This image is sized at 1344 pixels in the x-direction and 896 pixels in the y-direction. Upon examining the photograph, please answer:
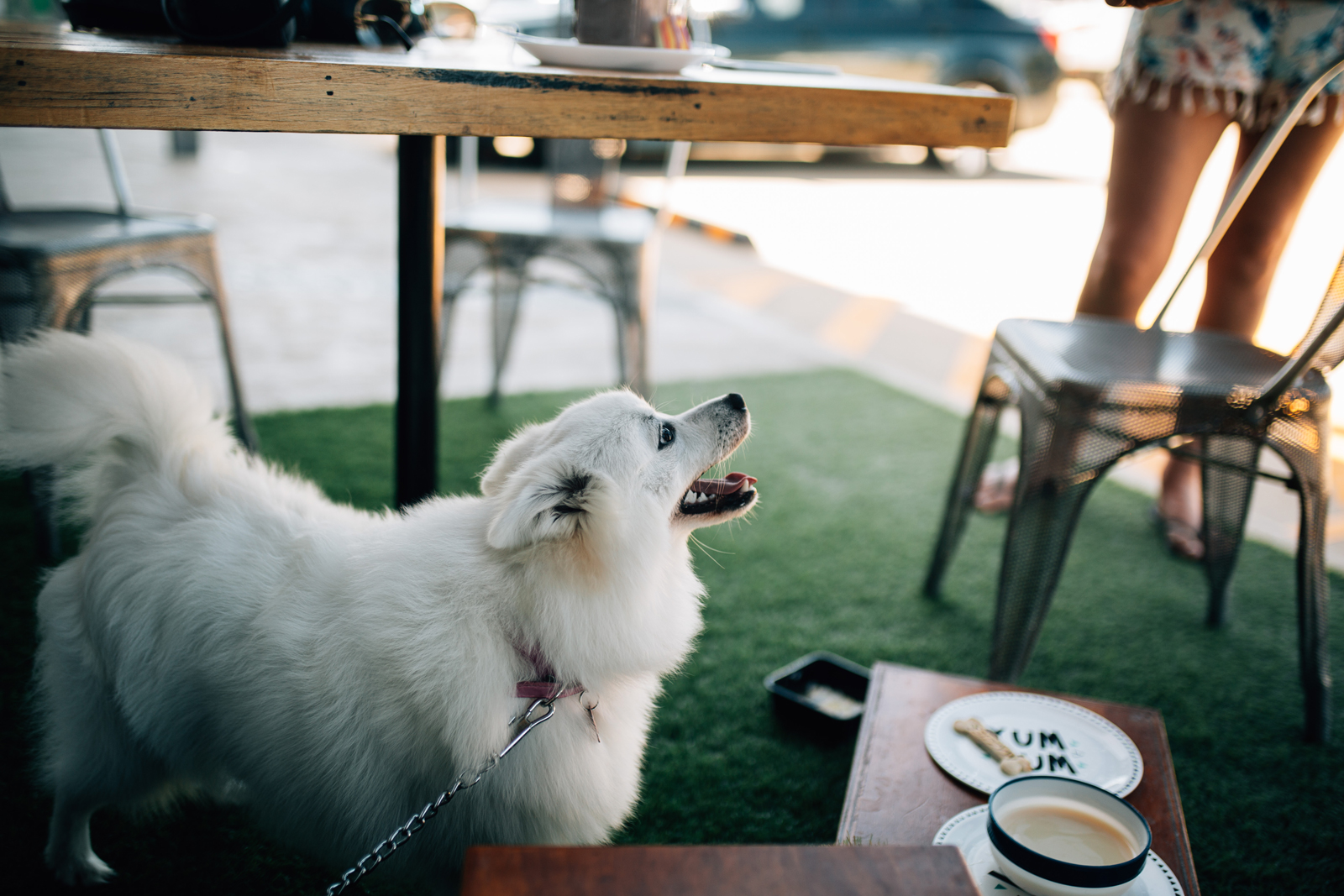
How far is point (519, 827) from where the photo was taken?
1179 millimetres

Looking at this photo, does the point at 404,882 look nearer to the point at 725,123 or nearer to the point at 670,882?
the point at 670,882

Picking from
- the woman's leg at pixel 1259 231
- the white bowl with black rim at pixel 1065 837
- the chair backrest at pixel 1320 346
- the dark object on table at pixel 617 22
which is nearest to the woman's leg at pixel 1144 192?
the woman's leg at pixel 1259 231

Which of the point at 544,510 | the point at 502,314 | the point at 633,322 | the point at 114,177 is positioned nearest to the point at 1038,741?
the point at 544,510

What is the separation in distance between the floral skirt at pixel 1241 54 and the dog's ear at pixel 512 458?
70.1 inches

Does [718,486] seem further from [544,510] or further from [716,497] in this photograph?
[544,510]

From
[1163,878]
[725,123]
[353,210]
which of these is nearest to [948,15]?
→ [353,210]

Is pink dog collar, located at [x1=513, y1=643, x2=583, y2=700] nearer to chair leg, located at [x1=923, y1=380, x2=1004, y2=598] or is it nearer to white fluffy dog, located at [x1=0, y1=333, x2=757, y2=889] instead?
white fluffy dog, located at [x1=0, y1=333, x2=757, y2=889]

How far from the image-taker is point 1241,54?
204cm

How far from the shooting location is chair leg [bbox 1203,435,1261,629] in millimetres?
1959

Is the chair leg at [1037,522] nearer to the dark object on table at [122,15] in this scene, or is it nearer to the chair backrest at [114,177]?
the dark object on table at [122,15]

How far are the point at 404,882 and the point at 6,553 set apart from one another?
1.55 meters

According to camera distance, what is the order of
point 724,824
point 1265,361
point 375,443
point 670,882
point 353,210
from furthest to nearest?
point 353,210
point 375,443
point 1265,361
point 724,824
point 670,882

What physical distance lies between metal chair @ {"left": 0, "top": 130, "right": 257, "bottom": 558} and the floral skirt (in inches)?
97.1

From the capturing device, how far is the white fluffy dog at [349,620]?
1.15 m
